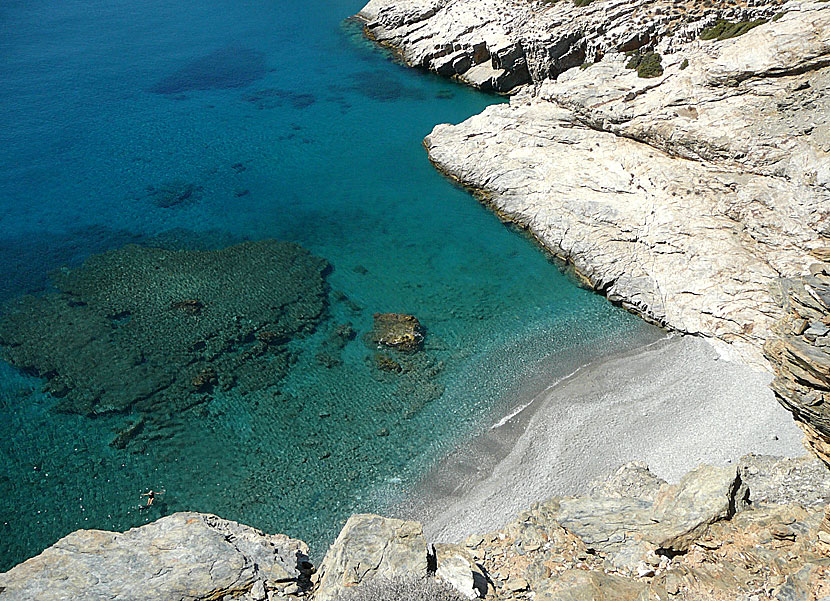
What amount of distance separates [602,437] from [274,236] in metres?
24.6

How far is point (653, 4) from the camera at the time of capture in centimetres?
4853

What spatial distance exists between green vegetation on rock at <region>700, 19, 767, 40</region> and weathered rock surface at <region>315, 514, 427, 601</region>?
40.1m

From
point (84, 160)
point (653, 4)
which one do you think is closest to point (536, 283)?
point (653, 4)

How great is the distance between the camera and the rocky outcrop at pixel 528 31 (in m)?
46.2

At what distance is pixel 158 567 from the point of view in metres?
16.2

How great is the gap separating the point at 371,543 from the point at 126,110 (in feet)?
177

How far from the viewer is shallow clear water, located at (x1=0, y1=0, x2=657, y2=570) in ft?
83.8

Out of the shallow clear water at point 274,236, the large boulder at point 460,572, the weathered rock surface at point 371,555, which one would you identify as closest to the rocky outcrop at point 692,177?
the shallow clear water at point 274,236

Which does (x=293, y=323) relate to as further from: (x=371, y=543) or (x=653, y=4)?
(x=653, y=4)

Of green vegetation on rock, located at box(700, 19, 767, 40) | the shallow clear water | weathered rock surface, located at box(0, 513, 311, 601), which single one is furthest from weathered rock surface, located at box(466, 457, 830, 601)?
green vegetation on rock, located at box(700, 19, 767, 40)

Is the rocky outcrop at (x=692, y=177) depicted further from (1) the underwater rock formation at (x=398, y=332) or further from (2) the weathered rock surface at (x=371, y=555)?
(2) the weathered rock surface at (x=371, y=555)

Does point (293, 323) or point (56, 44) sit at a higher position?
point (56, 44)

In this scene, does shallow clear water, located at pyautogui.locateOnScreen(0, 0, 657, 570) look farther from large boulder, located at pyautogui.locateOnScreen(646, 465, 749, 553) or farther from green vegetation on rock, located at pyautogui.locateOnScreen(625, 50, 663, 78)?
green vegetation on rock, located at pyautogui.locateOnScreen(625, 50, 663, 78)

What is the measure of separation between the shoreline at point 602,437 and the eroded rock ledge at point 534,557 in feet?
16.3
